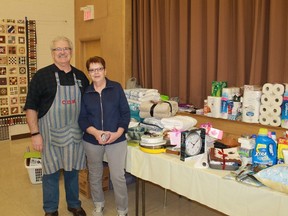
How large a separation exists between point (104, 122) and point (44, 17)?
4.15 meters

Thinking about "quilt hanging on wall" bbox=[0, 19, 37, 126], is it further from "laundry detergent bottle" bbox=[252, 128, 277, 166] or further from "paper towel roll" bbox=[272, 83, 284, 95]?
"laundry detergent bottle" bbox=[252, 128, 277, 166]

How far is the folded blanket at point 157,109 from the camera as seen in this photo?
8.55 feet

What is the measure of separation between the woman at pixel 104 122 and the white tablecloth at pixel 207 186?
13cm

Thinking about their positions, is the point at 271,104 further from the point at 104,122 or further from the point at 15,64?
the point at 15,64

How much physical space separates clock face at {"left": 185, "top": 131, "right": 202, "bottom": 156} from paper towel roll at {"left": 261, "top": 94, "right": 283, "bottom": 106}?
917mm

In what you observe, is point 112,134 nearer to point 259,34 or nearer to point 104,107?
point 104,107

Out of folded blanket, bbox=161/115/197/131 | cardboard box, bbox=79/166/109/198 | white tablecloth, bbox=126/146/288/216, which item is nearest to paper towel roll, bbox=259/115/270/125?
folded blanket, bbox=161/115/197/131

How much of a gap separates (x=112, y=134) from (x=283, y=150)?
1190 millimetres

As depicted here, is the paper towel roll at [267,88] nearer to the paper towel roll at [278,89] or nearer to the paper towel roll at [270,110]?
the paper towel roll at [278,89]

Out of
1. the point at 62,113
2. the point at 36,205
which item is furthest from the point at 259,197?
the point at 36,205

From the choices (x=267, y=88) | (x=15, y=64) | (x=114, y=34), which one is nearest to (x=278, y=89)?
(x=267, y=88)

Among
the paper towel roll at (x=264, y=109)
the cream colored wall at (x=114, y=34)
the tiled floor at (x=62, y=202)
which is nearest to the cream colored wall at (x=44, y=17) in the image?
the cream colored wall at (x=114, y=34)

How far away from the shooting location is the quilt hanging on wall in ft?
17.3

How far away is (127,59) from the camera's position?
462 centimetres
